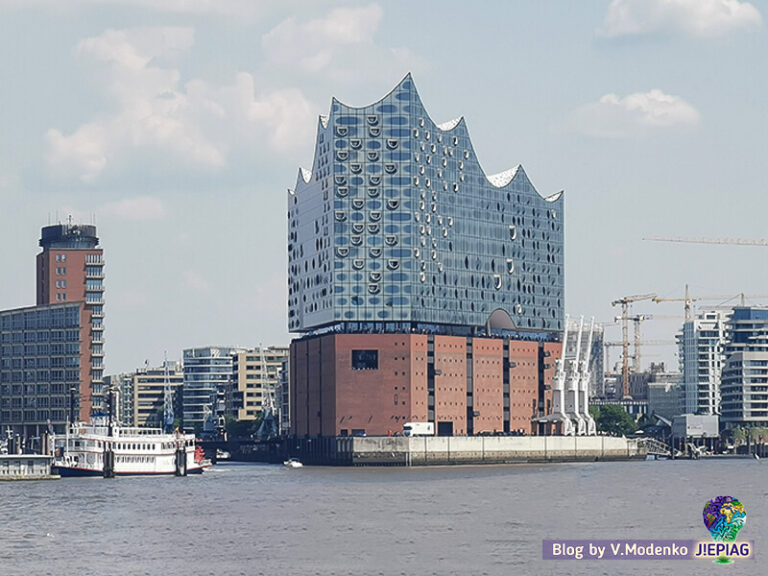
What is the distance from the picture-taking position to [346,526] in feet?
391

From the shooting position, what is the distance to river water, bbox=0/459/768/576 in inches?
3703

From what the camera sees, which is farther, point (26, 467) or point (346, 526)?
point (26, 467)

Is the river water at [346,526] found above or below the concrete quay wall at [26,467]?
below

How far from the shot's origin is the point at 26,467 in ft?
643

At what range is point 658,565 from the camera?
93125 mm

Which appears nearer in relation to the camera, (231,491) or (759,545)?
(759,545)

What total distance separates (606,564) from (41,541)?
3960cm

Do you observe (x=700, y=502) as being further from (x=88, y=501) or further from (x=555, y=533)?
(x=88, y=501)

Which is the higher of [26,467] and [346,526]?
[26,467]

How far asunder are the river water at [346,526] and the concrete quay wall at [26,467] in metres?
11.5

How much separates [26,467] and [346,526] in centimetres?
8700

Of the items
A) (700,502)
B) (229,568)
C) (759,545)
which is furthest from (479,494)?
(229,568)

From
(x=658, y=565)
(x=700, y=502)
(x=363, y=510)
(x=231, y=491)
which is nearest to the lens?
(x=658, y=565)

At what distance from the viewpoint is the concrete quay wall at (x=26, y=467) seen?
194 meters
